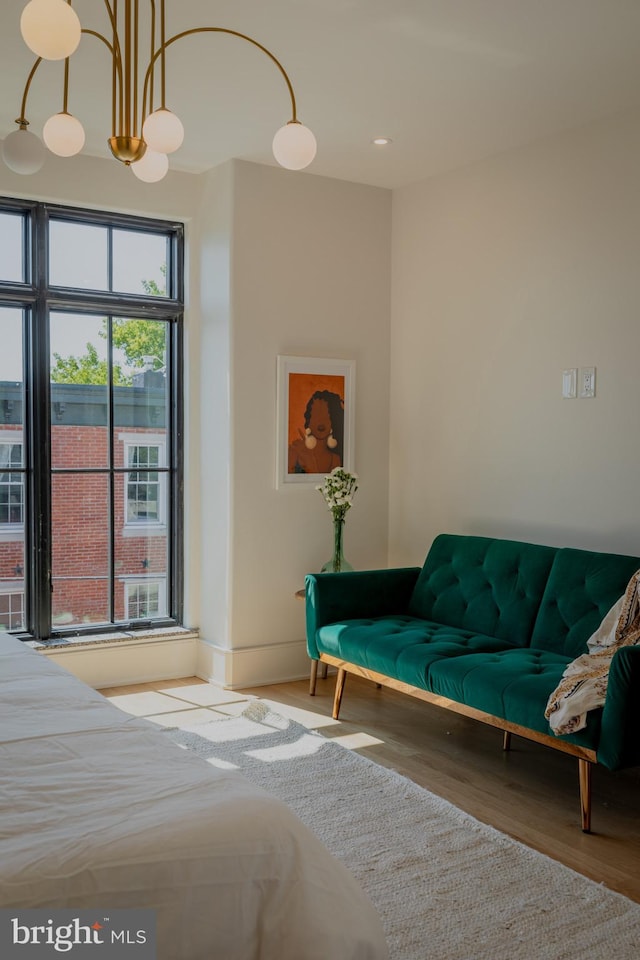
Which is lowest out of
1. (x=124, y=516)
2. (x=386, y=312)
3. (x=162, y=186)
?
(x=124, y=516)

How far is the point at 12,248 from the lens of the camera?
4.62 meters

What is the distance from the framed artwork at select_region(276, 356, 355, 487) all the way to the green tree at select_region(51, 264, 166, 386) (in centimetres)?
75

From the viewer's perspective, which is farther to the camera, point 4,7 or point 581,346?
point 581,346

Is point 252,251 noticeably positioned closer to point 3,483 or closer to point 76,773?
point 3,483

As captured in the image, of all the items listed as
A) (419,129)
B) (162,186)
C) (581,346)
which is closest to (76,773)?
(581,346)

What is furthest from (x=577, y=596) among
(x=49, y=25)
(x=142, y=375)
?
(x=49, y=25)

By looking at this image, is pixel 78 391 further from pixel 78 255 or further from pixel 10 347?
pixel 78 255

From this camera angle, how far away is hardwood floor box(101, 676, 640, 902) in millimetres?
2982

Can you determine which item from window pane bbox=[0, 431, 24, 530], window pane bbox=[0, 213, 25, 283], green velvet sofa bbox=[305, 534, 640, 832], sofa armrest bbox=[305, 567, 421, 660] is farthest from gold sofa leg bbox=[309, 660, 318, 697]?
window pane bbox=[0, 213, 25, 283]


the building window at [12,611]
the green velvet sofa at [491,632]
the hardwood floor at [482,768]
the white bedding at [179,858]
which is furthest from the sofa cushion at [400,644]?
the white bedding at [179,858]

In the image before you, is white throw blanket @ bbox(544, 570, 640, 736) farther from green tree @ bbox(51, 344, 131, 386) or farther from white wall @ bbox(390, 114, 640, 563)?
green tree @ bbox(51, 344, 131, 386)

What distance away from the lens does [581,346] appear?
4.16 meters

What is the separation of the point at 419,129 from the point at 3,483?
277 centimetres

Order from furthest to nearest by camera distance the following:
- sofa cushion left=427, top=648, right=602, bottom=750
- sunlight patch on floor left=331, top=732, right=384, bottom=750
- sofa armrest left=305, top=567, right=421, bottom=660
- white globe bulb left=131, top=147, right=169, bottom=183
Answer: sofa armrest left=305, top=567, right=421, bottom=660, sunlight patch on floor left=331, top=732, right=384, bottom=750, sofa cushion left=427, top=648, right=602, bottom=750, white globe bulb left=131, top=147, right=169, bottom=183
